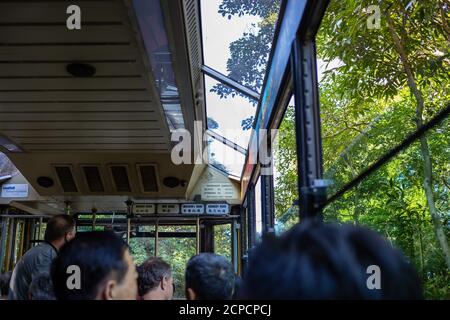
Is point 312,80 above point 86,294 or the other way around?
above

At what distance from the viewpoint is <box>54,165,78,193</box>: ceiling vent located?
239 inches

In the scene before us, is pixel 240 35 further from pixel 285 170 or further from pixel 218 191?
pixel 218 191

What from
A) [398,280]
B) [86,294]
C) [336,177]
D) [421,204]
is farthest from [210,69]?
[398,280]

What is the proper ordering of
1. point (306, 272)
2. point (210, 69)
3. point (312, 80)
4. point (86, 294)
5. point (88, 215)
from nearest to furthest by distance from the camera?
point (306, 272) → point (86, 294) → point (312, 80) → point (210, 69) → point (88, 215)

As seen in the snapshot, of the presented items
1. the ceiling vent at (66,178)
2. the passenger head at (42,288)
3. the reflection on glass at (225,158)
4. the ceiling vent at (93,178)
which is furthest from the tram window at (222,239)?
the passenger head at (42,288)

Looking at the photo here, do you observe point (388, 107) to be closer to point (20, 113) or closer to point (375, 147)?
point (375, 147)

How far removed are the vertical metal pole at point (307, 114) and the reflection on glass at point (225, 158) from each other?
187 inches

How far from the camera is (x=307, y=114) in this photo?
1938 millimetres

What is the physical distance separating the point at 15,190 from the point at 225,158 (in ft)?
12.2

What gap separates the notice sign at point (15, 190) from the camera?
7363mm

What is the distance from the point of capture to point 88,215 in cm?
810

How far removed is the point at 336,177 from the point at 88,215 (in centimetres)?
709

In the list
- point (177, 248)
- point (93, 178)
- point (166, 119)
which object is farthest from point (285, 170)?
point (177, 248)

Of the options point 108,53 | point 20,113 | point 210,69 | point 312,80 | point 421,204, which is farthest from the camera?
point 210,69
